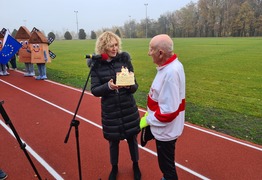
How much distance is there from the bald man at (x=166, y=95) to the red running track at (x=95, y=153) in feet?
4.34

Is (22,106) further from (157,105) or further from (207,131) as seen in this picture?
(157,105)

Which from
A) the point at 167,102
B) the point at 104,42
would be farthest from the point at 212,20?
the point at 167,102

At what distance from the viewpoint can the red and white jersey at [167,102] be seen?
270 cm

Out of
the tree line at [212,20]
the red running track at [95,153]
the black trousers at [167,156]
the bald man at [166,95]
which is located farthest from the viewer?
the tree line at [212,20]

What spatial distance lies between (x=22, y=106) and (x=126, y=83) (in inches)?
234

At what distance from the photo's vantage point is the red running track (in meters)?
4.12

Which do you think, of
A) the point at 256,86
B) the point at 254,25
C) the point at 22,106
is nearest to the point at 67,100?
the point at 22,106

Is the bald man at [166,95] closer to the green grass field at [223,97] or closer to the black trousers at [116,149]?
the black trousers at [116,149]

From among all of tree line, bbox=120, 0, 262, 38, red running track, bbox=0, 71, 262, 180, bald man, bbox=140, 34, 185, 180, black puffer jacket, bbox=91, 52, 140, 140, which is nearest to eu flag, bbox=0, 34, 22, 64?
black puffer jacket, bbox=91, 52, 140, 140

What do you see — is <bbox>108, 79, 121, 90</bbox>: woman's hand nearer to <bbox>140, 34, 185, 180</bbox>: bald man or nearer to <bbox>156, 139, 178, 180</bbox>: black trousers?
<bbox>140, 34, 185, 180</bbox>: bald man

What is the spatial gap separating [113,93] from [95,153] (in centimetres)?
173

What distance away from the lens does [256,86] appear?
979 centimetres

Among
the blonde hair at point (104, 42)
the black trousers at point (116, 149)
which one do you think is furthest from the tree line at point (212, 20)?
the blonde hair at point (104, 42)

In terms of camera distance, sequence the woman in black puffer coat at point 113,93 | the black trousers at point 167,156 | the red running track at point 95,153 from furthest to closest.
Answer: the red running track at point 95,153
the woman in black puffer coat at point 113,93
the black trousers at point 167,156
